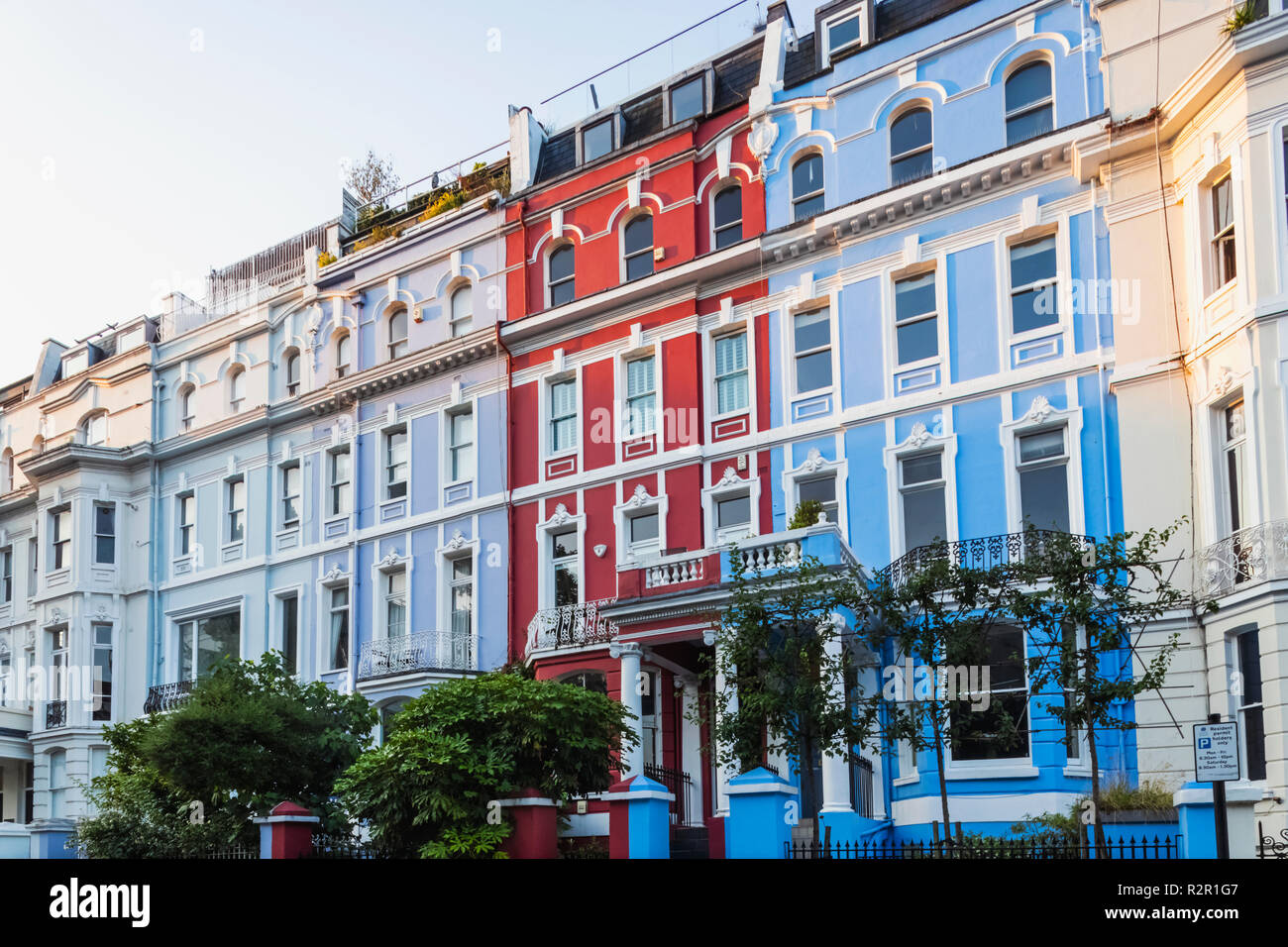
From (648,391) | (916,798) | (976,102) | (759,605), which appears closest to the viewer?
(759,605)

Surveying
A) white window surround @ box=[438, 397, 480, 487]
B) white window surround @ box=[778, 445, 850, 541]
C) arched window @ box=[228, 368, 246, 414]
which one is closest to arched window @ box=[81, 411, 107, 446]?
arched window @ box=[228, 368, 246, 414]

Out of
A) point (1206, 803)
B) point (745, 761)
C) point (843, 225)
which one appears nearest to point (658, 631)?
point (745, 761)

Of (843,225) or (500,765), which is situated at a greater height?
(843,225)

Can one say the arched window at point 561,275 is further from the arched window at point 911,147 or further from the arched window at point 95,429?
the arched window at point 95,429

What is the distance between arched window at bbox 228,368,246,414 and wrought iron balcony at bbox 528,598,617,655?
12280 millimetres

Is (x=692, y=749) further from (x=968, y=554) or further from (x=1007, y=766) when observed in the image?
(x=968, y=554)

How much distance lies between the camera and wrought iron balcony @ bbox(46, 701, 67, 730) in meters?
36.8

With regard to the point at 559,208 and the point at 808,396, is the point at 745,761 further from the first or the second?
the point at 559,208

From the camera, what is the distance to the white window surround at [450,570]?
99.7 feet

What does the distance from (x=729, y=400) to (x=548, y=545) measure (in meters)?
4.89

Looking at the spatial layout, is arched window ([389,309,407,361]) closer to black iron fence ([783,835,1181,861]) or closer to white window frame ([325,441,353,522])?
white window frame ([325,441,353,522])

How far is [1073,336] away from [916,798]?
779 centimetres

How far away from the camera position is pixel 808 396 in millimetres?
26594
